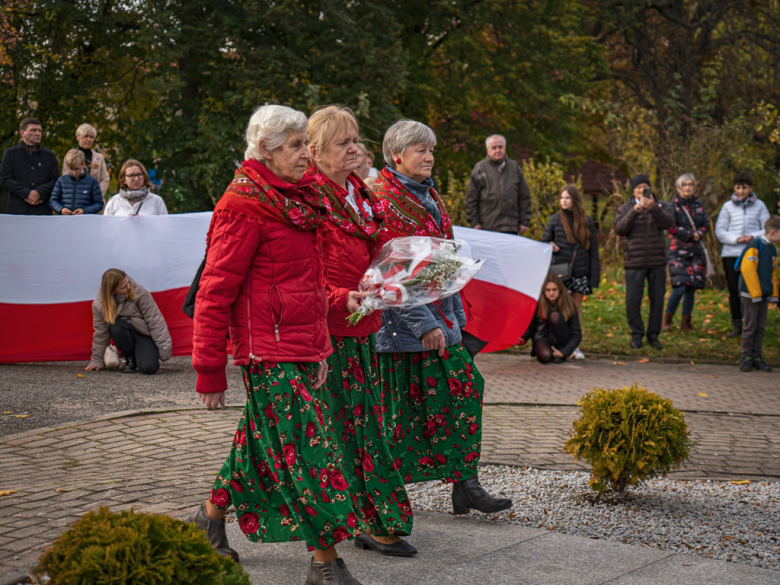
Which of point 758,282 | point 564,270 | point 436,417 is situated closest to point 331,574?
point 436,417

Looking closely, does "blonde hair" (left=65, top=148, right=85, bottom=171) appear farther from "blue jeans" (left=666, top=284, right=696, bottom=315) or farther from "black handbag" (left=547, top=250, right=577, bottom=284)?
"blue jeans" (left=666, top=284, right=696, bottom=315)

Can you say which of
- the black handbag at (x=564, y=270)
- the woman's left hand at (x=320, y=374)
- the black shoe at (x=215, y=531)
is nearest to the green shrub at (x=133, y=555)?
the woman's left hand at (x=320, y=374)

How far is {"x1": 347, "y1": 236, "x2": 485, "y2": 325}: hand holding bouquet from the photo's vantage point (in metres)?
4.07

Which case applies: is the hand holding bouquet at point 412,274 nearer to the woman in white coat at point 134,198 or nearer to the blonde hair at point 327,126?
the blonde hair at point 327,126

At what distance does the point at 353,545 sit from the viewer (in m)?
4.36

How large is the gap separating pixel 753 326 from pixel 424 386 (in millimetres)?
6824

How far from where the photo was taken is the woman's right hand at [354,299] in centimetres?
402

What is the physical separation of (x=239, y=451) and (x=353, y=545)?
0.93 m

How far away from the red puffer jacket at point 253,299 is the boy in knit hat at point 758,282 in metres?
7.68

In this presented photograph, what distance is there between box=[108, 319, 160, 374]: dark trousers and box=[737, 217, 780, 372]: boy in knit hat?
254 inches

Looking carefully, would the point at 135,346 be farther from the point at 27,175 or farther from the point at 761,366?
the point at 761,366

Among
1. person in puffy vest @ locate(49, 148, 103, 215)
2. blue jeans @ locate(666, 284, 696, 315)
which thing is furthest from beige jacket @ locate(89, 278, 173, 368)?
blue jeans @ locate(666, 284, 696, 315)

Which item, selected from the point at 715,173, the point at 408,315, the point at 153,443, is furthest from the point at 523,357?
the point at 715,173

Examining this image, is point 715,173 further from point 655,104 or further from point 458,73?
point 458,73
